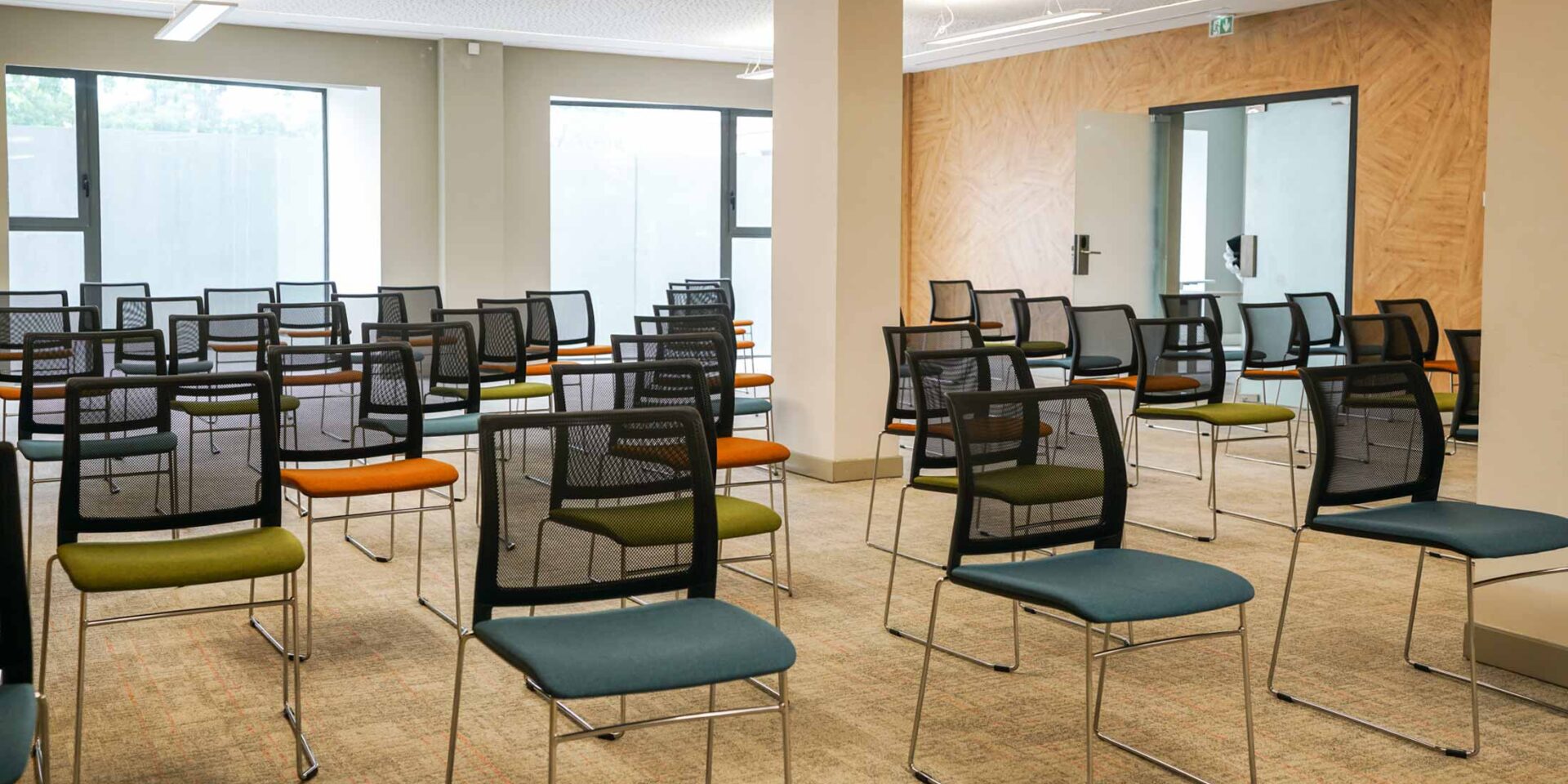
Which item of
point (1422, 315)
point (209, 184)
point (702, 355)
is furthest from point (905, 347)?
point (209, 184)

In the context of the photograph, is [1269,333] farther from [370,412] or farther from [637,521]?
[637,521]

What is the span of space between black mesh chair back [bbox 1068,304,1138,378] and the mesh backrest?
3289 mm

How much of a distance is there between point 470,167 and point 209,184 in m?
2.29

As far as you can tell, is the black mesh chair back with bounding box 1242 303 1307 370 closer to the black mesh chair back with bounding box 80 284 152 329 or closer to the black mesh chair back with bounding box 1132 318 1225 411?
the black mesh chair back with bounding box 1132 318 1225 411

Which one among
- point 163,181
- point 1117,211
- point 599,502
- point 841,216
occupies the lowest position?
point 599,502

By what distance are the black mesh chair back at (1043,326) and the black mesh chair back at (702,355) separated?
3.44 m

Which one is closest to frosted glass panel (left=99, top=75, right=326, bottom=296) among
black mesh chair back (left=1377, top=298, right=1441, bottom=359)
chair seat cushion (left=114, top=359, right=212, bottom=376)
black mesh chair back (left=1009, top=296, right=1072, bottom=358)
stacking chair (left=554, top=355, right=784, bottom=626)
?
chair seat cushion (left=114, top=359, right=212, bottom=376)

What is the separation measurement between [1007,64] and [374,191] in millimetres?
6109

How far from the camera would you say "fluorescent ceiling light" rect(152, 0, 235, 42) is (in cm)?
913

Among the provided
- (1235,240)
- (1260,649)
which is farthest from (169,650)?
(1235,240)

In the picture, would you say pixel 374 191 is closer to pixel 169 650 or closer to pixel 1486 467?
pixel 169 650

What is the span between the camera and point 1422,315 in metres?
8.42

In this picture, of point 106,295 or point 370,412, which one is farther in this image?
point 106,295

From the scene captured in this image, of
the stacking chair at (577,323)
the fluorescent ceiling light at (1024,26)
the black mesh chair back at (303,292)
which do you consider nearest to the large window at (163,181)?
the black mesh chair back at (303,292)
